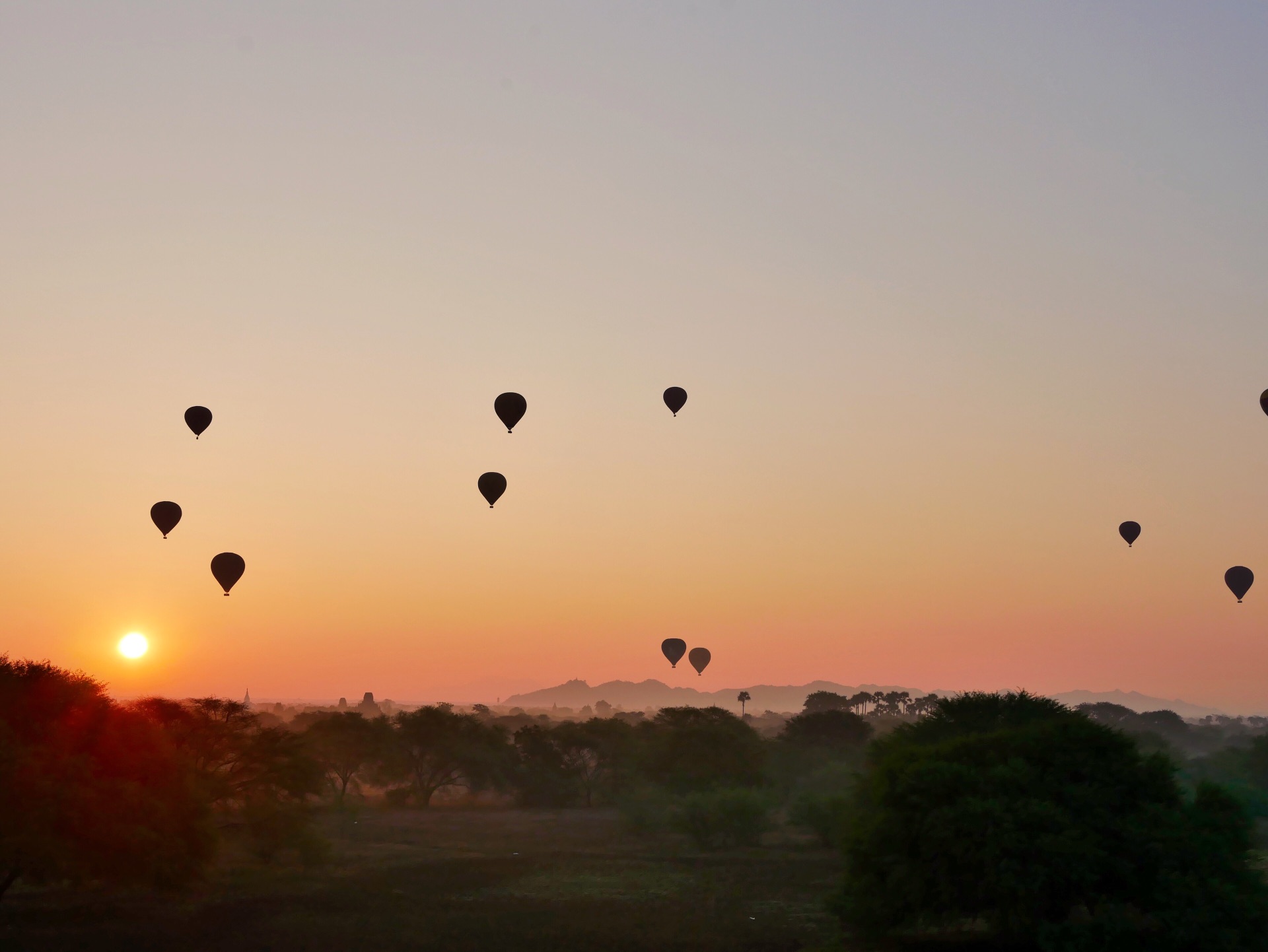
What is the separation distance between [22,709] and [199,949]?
12305 millimetres

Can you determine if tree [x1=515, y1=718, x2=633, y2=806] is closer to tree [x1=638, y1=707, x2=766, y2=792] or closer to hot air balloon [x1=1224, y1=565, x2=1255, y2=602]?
tree [x1=638, y1=707, x2=766, y2=792]

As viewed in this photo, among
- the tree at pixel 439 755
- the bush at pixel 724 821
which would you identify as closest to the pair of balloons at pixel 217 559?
the bush at pixel 724 821

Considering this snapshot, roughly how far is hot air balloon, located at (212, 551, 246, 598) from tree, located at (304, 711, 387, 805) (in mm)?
45518

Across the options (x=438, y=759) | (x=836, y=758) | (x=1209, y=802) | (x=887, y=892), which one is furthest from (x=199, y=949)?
(x=836, y=758)

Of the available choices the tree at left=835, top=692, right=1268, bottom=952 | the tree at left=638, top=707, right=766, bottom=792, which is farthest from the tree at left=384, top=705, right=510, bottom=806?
the tree at left=835, top=692, right=1268, bottom=952

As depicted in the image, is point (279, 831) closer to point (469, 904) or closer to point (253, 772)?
point (253, 772)

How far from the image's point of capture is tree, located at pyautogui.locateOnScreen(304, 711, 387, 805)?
10812 cm

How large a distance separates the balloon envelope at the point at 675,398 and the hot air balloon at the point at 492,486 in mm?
10451

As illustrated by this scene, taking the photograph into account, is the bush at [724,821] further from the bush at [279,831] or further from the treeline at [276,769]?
the bush at [279,831]

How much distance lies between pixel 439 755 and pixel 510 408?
206 ft

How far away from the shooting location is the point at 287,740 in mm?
67688

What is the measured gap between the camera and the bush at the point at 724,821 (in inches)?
3120

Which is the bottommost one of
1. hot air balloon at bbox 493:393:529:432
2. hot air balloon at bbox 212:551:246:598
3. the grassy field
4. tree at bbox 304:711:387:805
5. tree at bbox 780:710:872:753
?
the grassy field

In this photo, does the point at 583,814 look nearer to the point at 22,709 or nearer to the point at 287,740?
the point at 287,740
